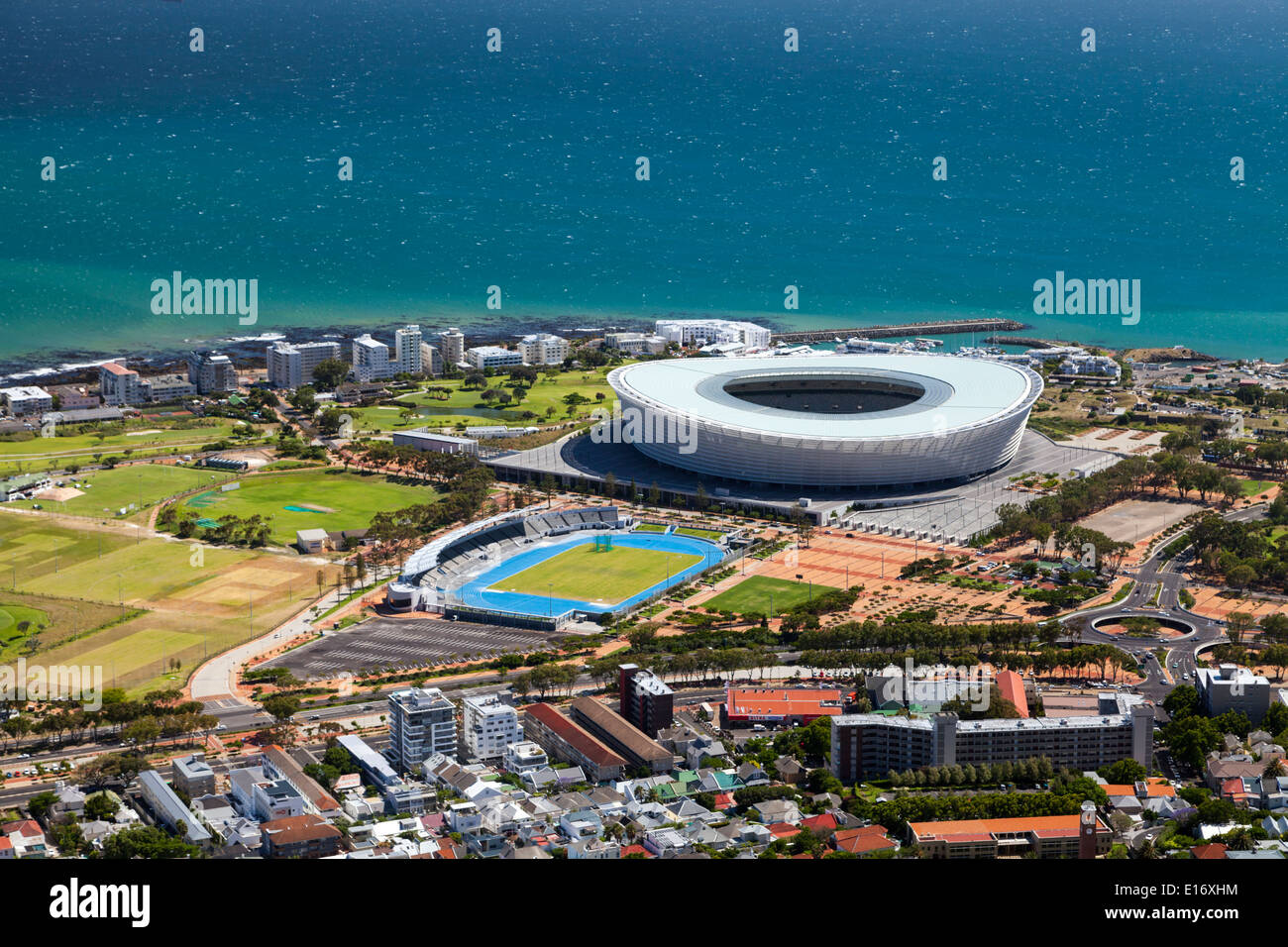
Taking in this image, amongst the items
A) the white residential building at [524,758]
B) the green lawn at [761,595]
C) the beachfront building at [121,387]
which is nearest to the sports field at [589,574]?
the green lawn at [761,595]

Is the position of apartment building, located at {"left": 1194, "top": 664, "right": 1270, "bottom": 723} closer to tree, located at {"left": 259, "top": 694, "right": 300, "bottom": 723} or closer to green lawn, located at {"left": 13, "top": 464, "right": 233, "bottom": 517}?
tree, located at {"left": 259, "top": 694, "right": 300, "bottom": 723}

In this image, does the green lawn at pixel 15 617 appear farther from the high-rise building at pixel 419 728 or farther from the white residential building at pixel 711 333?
the white residential building at pixel 711 333

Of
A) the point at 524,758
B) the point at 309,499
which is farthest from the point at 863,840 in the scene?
the point at 309,499

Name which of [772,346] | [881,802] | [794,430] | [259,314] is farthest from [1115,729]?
[259,314]

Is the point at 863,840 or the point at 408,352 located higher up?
the point at 408,352

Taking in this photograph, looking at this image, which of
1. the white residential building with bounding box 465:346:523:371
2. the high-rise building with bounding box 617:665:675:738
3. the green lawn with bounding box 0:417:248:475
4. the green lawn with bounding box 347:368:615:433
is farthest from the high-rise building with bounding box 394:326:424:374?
the high-rise building with bounding box 617:665:675:738

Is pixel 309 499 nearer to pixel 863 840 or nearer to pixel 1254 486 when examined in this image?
pixel 863 840
